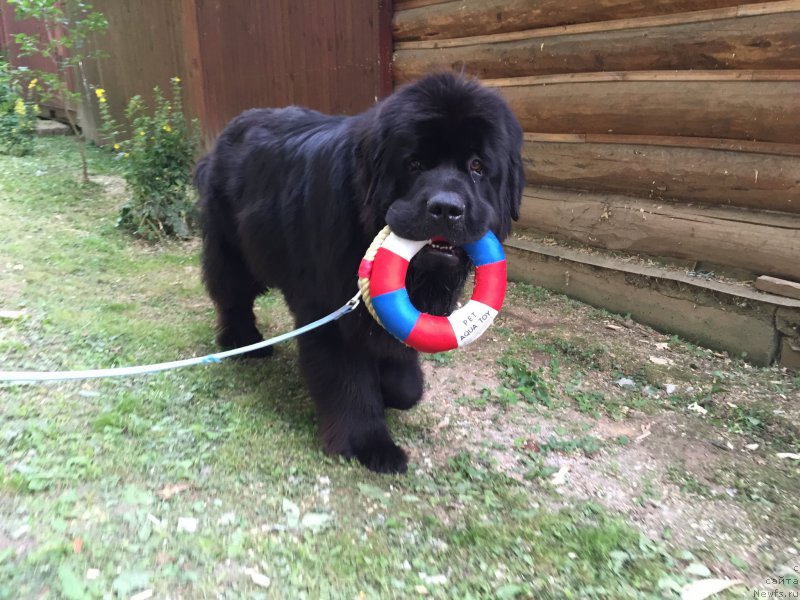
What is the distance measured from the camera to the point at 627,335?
12.2 feet

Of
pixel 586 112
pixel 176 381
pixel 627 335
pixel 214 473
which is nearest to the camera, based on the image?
pixel 214 473

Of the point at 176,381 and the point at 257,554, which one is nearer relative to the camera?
the point at 257,554

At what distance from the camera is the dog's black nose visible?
193 centimetres

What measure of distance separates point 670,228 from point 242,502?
2.95 meters

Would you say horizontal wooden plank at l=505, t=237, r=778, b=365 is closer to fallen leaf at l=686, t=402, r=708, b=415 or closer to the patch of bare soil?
the patch of bare soil

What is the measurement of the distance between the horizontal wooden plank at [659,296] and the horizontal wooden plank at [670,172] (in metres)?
0.48

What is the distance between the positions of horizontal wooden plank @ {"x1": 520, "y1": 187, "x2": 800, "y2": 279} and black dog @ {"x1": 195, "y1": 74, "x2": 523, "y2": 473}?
167 centimetres

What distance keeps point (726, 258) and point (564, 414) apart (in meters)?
1.43

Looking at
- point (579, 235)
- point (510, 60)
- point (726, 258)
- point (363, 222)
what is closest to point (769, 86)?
point (726, 258)

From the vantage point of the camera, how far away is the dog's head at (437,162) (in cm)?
201

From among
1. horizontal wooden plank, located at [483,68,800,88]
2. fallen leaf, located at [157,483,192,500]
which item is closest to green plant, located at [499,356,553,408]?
fallen leaf, located at [157,483,192,500]

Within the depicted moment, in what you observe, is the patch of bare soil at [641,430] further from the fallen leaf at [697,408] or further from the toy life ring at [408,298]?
the toy life ring at [408,298]

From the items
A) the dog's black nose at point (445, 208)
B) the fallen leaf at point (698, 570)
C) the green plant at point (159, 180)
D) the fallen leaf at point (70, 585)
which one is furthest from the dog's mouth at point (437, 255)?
the green plant at point (159, 180)

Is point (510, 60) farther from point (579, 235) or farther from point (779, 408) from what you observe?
point (779, 408)
